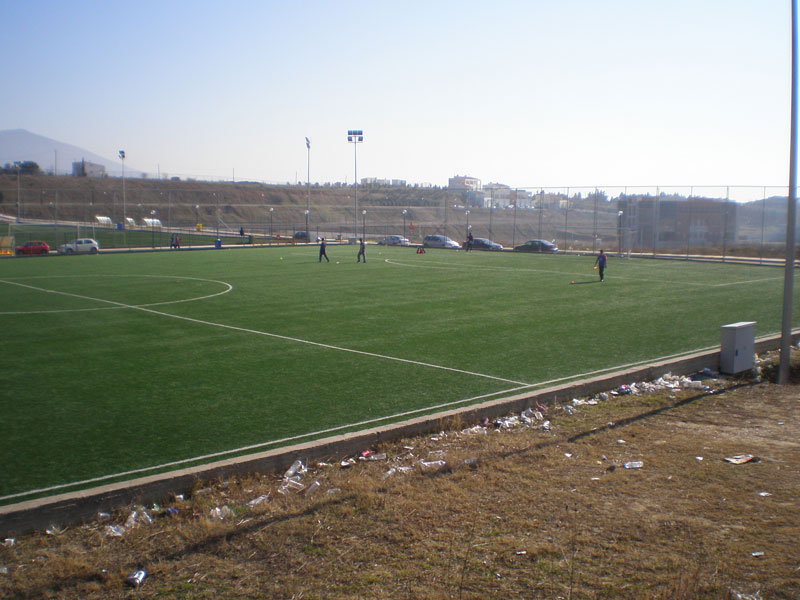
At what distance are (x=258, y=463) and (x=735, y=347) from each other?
29.0ft

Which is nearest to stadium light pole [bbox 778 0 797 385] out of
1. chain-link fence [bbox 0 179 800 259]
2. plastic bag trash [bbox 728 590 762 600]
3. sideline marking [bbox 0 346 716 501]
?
sideline marking [bbox 0 346 716 501]

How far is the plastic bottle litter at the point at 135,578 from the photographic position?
16.6 feet

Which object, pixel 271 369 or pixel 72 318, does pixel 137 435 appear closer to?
pixel 271 369

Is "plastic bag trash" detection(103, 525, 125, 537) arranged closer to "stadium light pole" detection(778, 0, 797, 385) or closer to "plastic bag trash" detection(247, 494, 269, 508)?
"plastic bag trash" detection(247, 494, 269, 508)

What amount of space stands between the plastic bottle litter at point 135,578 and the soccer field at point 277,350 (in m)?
2.44

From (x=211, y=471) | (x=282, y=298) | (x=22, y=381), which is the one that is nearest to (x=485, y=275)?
A: (x=282, y=298)

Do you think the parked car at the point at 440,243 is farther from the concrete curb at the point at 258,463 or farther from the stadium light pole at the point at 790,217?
the concrete curb at the point at 258,463

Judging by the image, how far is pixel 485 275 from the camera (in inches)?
1309

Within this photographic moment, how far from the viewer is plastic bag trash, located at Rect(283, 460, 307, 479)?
739 centimetres

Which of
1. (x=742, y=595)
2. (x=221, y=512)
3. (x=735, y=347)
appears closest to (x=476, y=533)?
(x=742, y=595)

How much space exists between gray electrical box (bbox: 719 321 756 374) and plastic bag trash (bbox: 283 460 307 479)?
8.21m

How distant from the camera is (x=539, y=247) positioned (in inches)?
2229

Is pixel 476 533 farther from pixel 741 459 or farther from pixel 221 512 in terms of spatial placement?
pixel 741 459

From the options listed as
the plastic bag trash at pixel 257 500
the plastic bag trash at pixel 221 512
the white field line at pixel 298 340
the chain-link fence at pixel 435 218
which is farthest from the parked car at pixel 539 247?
the plastic bag trash at pixel 221 512
